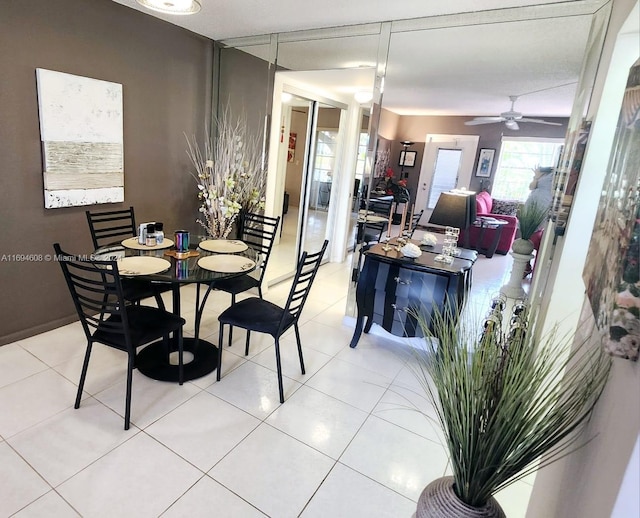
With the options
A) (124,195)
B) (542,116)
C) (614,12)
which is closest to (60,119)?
(124,195)

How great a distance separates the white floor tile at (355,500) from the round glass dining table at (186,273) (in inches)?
45.1

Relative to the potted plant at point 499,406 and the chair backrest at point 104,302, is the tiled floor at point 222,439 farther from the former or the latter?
the potted plant at point 499,406

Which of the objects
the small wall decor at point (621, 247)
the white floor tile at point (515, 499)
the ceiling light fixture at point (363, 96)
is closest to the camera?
the small wall decor at point (621, 247)

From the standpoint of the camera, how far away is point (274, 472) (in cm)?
178

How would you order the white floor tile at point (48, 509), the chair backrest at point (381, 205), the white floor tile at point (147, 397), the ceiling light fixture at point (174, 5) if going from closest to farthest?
the white floor tile at point (48, 509) < the ceiling light fixture at point (174, 5) < the white floor tile at point (147, 397) < the chair backrest at point (381, 205)

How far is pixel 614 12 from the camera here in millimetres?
1938

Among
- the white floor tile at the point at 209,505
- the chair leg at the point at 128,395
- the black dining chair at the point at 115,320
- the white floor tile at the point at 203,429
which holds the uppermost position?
the black dining chair at the point at 115,320

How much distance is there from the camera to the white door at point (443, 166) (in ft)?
9.16

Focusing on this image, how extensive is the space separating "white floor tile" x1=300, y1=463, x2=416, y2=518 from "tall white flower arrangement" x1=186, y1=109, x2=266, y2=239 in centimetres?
229

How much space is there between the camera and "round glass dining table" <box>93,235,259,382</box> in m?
2.14

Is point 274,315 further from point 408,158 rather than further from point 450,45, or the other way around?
point 450,45

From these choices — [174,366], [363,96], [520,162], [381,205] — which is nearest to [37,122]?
[174,366]

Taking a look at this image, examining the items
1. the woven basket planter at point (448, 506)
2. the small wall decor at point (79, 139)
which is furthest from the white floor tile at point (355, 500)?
the small wall decor at point (79, 139)

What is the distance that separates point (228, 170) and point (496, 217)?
2.34 metres
